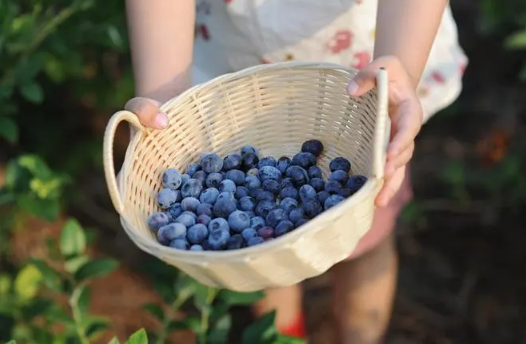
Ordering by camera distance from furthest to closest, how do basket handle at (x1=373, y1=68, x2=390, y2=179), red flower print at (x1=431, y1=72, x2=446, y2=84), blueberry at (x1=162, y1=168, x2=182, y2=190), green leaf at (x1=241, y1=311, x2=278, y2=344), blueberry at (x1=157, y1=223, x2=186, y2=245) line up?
1. red flower print at (x1=431, y1=72, x2=446, y2=84)
2. green leaf at (x1=241, y1=311, x2=278, y2=344)
3. blueberry at (x1=162, y1=168, x2=182, y2=190)
4. blueberry at (x1=157, y1=223, x2=186, y2=245)
5. basket handle at (x1=373, y1=68, x2=390, y2=179)

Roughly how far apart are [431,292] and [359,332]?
359mm

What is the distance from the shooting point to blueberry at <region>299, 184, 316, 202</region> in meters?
1.07

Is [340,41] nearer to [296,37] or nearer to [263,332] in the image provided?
[296,37]

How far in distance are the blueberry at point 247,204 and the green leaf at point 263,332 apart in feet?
1.11

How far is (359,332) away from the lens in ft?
5.95

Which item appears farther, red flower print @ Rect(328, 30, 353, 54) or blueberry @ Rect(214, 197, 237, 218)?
red flower print @ Rect(328, 30, 353, 54)

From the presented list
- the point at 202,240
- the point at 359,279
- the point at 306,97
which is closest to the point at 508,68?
the point at 359,279

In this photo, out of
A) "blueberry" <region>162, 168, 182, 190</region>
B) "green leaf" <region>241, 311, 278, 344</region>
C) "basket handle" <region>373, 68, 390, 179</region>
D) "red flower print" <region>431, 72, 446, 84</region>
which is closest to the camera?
"basket handle" <region>373, 68, 390, 179</region>

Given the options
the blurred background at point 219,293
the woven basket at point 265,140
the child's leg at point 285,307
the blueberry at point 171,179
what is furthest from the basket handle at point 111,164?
the child's leg at point 285,307

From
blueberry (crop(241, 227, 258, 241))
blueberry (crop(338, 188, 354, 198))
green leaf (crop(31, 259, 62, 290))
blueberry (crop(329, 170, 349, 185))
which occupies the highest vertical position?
blueberry (crop(338, 188, 354, 198))

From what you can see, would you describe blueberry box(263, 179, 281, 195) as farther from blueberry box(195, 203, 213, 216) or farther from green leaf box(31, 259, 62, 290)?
green leaf box(31, 259, 62, 290)

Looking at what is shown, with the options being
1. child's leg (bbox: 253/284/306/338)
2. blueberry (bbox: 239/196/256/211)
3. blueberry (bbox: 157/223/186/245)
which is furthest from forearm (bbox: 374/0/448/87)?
child's leg (bbox: 253/284/306/338)

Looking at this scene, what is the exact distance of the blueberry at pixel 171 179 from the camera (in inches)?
43.4

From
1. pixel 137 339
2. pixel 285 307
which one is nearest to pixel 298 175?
pixel 137 339
